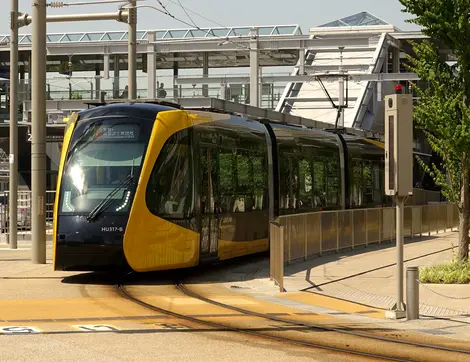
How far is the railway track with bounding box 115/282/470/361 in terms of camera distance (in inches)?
439

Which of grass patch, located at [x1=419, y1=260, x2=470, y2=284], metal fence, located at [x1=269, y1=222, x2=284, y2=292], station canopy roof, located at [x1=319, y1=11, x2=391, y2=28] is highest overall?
station canopy roof, located at [x1=319, y1=11, x2=391, y2=28]

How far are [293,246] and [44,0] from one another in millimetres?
7435

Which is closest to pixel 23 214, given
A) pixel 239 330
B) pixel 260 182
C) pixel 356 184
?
pixel 356 184

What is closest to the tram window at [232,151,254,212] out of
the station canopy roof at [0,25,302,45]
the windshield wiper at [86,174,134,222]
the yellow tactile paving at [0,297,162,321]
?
the windshield wiper at [86,174,134,222]

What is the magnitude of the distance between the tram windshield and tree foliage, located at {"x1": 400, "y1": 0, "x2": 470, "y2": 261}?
525cm

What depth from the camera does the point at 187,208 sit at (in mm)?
19781

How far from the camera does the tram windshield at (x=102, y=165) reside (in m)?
18.8

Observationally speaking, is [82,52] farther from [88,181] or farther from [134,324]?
[134,324]

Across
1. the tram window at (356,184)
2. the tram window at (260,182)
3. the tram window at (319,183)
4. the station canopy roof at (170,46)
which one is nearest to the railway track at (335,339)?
the tram window at (260,182)

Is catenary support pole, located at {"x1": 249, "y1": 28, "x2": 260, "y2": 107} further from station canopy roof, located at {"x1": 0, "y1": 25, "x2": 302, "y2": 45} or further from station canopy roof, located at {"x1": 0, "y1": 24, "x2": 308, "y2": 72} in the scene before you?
station canopy roof, located at {"x1": 0, "y1": 25, "x2": 302, "y2": 45}

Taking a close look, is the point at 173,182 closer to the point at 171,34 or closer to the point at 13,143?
the point at 13,143

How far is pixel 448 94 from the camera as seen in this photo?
20.5m

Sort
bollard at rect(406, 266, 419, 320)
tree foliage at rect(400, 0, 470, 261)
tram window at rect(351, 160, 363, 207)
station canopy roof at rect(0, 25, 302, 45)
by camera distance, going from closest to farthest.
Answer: bollard at rect(406, 266, 419, 320) → tree foliage at rect(400, 0, 470, 261) → tram window at rect(351, 160, 363, 207) → station canopy roof at rect(0, 25, 302, 45)

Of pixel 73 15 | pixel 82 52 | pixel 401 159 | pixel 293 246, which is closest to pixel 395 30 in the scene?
pixel 82 52
